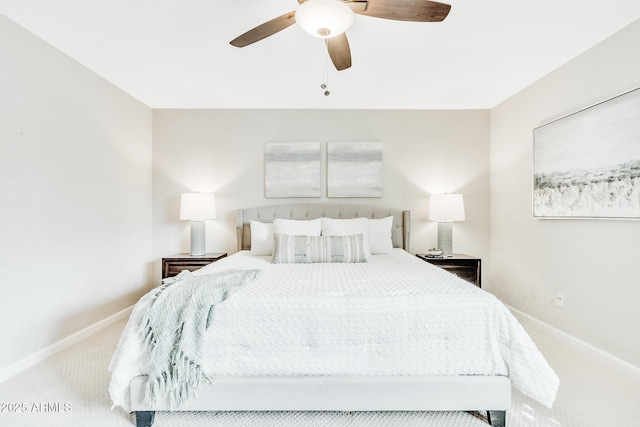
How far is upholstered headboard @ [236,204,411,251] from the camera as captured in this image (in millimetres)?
3758

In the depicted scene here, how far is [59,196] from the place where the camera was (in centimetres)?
254

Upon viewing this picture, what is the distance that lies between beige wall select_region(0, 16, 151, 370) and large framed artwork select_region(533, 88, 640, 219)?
4.25 m

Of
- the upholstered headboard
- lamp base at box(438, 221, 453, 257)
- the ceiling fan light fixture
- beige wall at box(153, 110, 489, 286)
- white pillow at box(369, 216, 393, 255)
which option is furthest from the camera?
beige wall at box(153, 110, 489, 286)

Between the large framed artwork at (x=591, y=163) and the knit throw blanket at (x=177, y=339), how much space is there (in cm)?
273

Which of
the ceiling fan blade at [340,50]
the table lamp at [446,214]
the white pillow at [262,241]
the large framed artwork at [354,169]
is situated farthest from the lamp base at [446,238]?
the ceiling fan blade at [340,50]

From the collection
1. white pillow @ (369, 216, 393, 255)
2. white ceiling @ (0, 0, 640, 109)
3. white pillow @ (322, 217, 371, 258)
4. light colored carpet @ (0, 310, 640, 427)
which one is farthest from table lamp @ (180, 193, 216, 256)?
white pillow @ (369, 216, 393, 255)

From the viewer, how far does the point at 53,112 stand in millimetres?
2482

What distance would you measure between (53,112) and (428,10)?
2.84 metres

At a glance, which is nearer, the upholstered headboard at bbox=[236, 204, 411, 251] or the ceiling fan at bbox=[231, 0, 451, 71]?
the ceiling fan at bbox=[231, 0, 451, 71]

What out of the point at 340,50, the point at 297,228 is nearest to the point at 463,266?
the point at 297,228

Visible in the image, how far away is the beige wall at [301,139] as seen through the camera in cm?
386

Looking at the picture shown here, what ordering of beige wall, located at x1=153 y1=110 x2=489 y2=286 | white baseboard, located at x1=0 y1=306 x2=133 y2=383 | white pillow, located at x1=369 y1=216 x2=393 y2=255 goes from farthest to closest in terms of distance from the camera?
beige wall, located at x1=153 y1=110 x2=489 y2=286, white pillow, located at x1=369 y1=216 x2=393 y2=255, white baseboard, located at x1=0 y1=306 x2=133 y2=383

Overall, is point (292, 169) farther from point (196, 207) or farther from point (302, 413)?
point (302, 413)

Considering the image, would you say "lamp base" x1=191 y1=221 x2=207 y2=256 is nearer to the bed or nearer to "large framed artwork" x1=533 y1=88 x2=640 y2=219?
the bed
